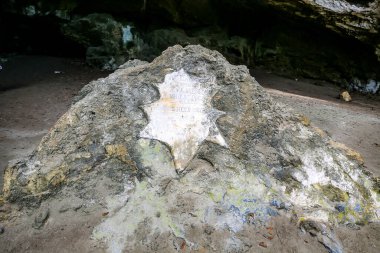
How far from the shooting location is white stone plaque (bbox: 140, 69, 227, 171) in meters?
2.50

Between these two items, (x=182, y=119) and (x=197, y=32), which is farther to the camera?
(x=197, y=32)

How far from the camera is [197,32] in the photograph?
29.0 feet

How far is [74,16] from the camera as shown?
29.1 ft

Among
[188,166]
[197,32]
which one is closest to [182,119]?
[188,166]

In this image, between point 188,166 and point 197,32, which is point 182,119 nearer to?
point 188,166

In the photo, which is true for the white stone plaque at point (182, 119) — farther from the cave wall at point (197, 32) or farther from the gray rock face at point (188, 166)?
the cave wall at point (197, 32)

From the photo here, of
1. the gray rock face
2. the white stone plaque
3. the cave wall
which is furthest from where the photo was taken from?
the cave wall

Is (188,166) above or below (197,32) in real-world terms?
above

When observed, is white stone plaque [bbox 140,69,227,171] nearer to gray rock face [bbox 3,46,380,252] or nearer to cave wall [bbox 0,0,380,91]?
gray rock face [bbox 3,46,380,252]

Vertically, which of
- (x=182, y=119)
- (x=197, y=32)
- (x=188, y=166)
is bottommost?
(x=197, y=32)

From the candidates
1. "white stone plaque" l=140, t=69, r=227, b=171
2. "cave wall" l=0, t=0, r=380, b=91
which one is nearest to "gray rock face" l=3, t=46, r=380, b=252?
"white stone plaque" l=140, t=69, r=227, b=171

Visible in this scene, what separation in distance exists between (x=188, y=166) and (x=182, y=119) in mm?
366

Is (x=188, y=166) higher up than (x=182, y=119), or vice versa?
(x=182, y=119)

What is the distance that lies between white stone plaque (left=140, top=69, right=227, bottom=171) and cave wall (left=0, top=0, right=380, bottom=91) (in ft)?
18.6
